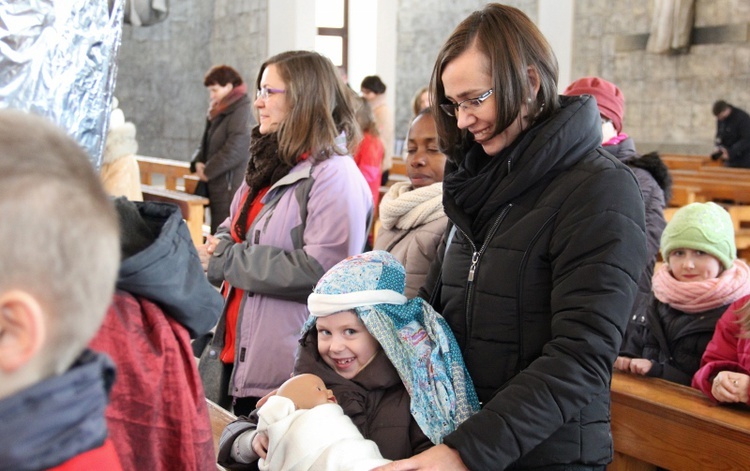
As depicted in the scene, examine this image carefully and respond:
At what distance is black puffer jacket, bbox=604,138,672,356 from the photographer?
2.92 metres

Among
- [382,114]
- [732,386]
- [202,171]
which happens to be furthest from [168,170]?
[732,386]

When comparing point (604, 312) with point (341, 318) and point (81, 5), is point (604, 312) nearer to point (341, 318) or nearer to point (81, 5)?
point (341, 318)

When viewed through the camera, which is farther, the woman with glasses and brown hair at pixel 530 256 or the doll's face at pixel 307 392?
the doll's face at pixel 307 392

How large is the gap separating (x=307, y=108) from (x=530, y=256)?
3.75 feet

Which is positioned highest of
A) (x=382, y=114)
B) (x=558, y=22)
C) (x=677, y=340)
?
(x=558, y=22)

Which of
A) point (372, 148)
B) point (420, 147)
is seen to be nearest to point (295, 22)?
point (372, 148)

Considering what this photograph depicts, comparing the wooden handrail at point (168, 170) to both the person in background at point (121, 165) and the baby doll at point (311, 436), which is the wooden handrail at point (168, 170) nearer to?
the person in background at point (121, 165)

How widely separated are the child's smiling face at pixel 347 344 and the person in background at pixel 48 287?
110cm

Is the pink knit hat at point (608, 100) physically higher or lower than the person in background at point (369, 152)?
higher

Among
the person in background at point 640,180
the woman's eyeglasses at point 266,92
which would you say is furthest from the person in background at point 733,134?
the woman's eyeglasses at point 266,92

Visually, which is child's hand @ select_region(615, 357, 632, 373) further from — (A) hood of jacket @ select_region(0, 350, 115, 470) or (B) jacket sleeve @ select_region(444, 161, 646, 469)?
(A) hood of jacket @ select_region(0, 350, 115, 470)

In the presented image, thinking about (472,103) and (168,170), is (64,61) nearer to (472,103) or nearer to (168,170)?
(472,103)

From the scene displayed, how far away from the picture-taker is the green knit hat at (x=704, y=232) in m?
2.88

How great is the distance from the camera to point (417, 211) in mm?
2301
